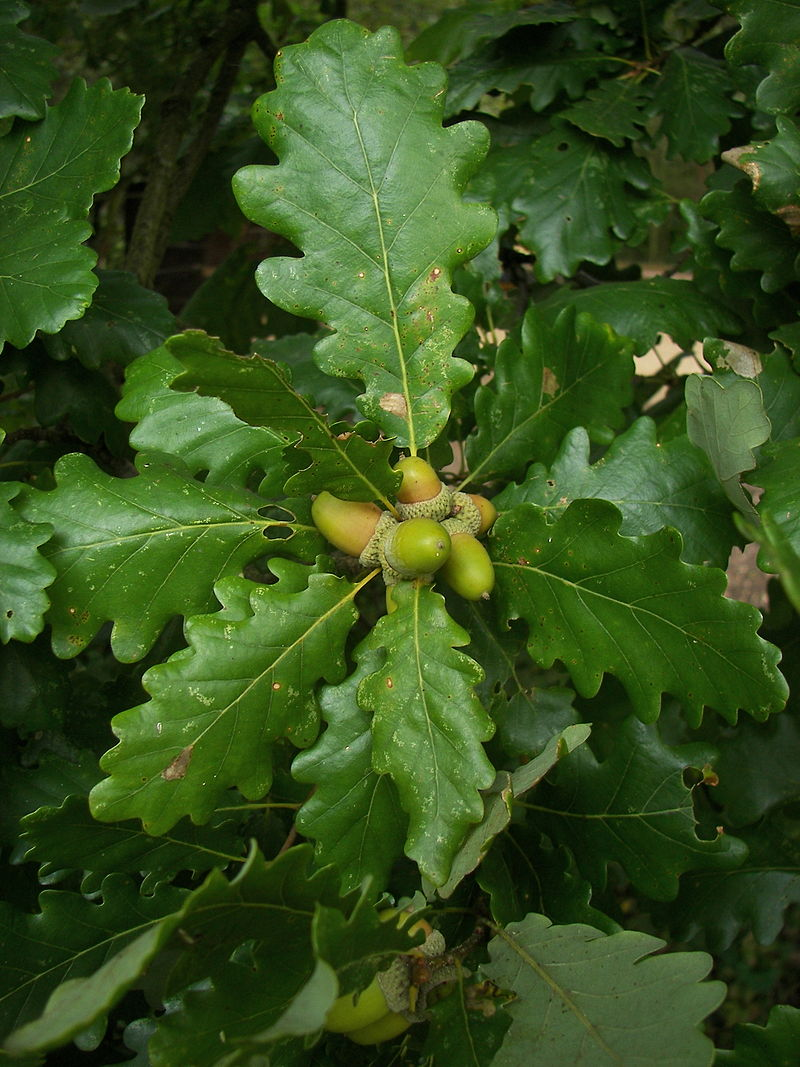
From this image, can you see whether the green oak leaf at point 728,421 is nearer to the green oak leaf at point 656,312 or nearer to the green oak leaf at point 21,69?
the green oak leaf at point 656,312

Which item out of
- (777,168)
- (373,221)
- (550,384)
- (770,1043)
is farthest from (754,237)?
(770,1043)

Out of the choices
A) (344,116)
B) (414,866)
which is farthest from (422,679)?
→ (344,116)

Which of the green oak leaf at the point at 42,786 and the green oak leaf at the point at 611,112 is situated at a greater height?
the green oak leaf at the point at 611,112

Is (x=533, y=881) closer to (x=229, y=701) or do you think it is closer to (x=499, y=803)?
(x=499, y=803)

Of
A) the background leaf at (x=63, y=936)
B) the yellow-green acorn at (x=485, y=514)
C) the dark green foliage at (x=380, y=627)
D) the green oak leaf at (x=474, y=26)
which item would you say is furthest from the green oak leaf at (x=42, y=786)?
the green oak leaf at (x=474, y=26)

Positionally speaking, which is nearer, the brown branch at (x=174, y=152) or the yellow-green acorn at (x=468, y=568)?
the yellow-green acorn at (x=468, y=568)
